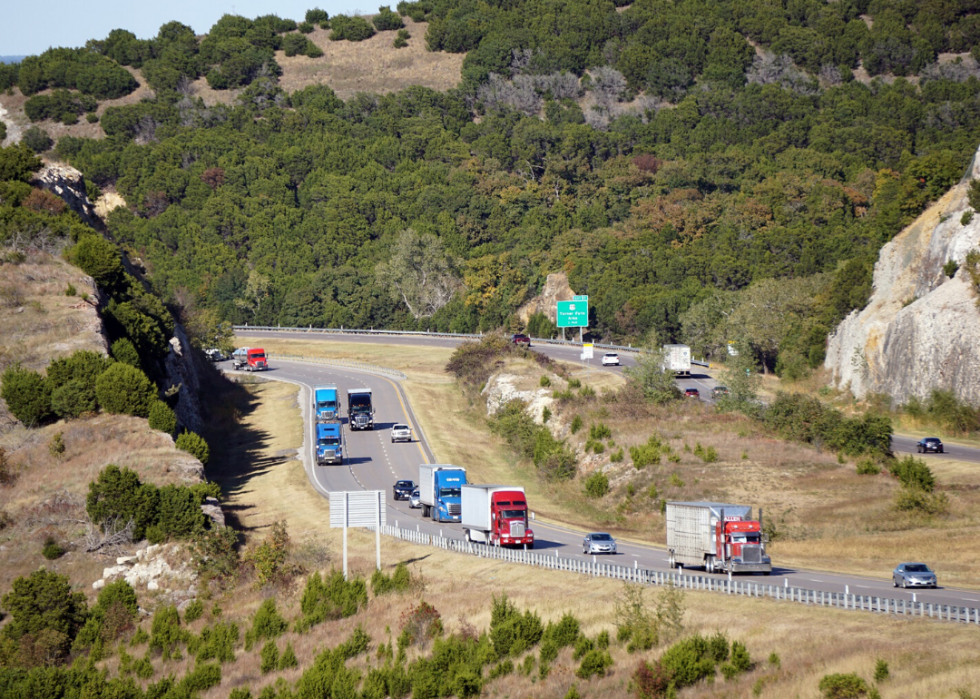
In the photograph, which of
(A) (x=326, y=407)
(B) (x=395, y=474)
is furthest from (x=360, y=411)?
(B) (x=395, y=474)

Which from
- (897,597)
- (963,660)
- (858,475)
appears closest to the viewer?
(963,660)

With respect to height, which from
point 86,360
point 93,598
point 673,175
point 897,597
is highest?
point 673,175

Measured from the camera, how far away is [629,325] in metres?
142

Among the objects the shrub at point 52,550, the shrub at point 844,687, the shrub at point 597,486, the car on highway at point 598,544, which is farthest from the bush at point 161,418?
the shrub at point 844,687

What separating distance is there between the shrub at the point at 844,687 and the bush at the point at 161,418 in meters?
45.9

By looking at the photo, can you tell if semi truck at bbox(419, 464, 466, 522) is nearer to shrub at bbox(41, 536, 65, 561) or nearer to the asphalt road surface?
the asphalt road surface

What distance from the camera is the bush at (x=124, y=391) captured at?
64750mm

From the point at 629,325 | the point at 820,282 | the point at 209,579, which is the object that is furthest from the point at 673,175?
the point at 209,579

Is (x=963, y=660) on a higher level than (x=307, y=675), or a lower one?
higher

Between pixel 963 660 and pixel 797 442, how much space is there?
44.7 m

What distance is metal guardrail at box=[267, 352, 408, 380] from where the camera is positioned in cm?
12194

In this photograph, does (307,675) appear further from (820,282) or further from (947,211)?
(820,282)

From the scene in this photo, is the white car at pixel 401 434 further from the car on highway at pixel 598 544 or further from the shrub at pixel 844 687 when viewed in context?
the shrub at pixel 844 687

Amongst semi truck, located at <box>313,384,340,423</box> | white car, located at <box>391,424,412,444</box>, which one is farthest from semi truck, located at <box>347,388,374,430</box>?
semi truck, located at <box>313,384,340,423</box>
